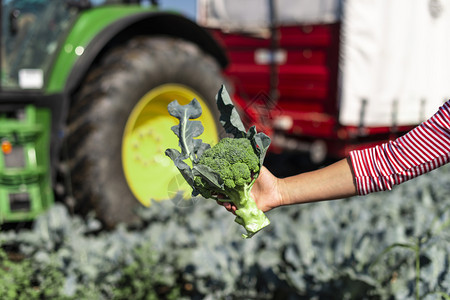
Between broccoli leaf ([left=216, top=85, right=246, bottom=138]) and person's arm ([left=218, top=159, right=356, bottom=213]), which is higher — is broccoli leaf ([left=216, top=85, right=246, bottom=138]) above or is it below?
above

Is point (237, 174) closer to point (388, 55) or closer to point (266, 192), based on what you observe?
point (266, 192)

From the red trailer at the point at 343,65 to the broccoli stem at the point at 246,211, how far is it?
2.95 meters

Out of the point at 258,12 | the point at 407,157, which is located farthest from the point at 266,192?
the point at 258,12

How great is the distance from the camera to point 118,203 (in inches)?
117

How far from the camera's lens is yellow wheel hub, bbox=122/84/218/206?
10.4ft

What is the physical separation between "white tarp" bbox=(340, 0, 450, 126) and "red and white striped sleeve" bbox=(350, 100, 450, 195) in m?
2.80

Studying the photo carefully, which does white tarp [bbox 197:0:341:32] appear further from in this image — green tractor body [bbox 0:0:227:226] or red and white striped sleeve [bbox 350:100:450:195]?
red and white striped sleeve [bbox 350:100:450:195]

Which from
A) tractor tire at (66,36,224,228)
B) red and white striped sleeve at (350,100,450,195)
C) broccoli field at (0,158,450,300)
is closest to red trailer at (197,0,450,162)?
tractor tire at (66,36,224,228)

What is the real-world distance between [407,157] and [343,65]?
9.39 ft

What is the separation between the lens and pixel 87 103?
9.57ft

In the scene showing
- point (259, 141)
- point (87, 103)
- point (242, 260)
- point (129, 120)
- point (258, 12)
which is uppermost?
point (258, 12)

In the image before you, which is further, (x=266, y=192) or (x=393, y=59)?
(x=393, y=59)

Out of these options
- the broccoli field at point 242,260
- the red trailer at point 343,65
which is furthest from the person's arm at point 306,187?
the red trailer at point 343,65

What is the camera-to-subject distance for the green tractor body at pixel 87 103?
284 centimetres
